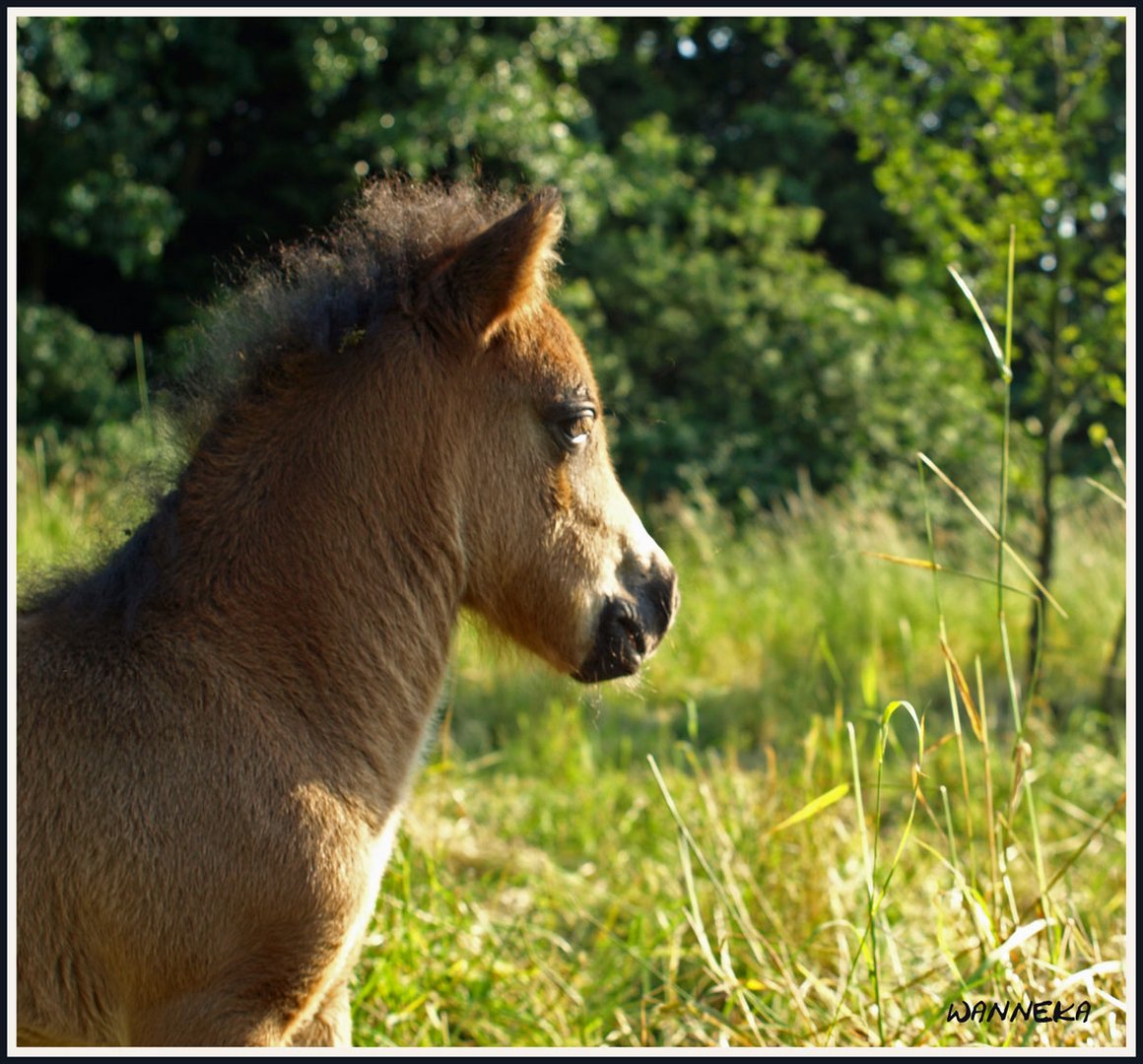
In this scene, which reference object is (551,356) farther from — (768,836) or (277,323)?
(768,836)

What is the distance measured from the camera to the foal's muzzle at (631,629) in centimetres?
282

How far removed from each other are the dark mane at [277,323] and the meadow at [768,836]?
9.9 inches

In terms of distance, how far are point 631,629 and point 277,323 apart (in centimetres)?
115

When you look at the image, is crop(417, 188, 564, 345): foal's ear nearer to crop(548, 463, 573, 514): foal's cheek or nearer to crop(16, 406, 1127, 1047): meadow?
crop(548, 463, 573, 514): foal's cheek

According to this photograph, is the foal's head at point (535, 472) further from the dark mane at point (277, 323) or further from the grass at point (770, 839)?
the grass at point (770, 839)

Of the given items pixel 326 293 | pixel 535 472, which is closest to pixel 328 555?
pixel 535 472

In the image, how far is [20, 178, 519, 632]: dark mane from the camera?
8.34ft

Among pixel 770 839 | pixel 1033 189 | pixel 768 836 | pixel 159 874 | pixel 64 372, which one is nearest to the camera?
pixel 159 874

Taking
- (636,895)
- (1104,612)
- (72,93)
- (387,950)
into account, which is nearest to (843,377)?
(1104,612)

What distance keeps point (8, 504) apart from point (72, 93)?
9.50 metres

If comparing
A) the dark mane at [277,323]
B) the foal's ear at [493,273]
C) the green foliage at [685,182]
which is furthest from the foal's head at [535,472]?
the green foliage at [685,182]

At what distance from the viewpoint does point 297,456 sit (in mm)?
2590

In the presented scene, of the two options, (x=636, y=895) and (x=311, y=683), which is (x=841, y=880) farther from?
(x=311, y=683)

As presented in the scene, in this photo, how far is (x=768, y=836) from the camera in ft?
11.6
